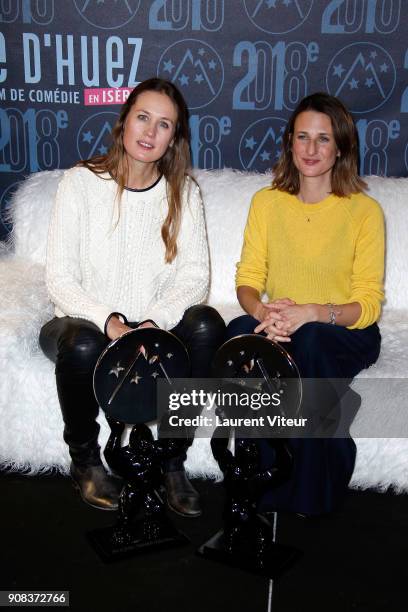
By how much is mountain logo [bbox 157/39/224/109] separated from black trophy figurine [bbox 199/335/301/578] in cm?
140

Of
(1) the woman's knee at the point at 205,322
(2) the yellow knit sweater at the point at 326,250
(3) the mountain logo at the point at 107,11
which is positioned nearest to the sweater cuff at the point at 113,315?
(1) the woman's knee at the point at 205,322

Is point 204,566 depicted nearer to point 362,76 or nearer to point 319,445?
point 319,445

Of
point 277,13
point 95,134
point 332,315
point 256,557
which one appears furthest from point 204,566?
point 277,13

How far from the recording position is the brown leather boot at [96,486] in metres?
1.84

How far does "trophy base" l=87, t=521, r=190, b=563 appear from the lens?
5.49 feet

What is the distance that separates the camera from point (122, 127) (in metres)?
1.97

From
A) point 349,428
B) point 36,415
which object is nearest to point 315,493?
point 349,428

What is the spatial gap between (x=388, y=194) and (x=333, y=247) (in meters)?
0.57

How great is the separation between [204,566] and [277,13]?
195 cm

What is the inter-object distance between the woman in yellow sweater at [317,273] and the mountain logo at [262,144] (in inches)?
24.6

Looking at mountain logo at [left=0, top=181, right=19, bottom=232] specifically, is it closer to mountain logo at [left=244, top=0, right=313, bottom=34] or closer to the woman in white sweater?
the woman in white sweater

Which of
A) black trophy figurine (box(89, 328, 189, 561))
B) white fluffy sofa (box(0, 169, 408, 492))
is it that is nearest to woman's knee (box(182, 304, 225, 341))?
black trophy figurine (box(89, 328, 189, 561))

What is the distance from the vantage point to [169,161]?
205cm

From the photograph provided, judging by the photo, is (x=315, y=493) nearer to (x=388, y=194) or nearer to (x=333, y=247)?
(x=333, y=247)
